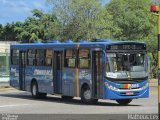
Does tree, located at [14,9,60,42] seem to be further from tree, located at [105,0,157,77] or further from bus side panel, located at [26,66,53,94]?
bus side panel, located at [26,66,53,94]

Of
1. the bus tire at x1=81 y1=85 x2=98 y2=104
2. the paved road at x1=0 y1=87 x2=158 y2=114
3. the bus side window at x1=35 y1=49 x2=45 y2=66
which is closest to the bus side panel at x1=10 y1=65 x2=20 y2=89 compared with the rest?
the bus side window at x1=35 y1=49 x2=45 y2=66

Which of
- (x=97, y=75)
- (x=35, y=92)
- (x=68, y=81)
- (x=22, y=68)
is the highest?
(x=22, y=68)

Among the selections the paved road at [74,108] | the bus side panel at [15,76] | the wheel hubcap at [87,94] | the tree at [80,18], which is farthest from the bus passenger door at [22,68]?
the tree at [80,18]

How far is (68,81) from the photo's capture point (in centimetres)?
2597

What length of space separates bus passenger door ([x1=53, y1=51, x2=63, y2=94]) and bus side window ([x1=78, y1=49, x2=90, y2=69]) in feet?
6.27

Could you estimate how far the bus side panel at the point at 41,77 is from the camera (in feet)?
90.7

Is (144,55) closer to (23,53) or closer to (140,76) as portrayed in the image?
(140,76)

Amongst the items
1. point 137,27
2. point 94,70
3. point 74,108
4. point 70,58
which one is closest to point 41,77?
point 70,58

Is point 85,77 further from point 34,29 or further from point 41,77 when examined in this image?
point 34,29

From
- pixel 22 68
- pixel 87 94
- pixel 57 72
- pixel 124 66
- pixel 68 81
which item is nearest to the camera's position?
pixel 124 66

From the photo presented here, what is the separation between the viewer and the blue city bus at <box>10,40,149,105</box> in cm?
2331

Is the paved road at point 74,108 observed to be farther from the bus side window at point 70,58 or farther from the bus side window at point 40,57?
the bus side window at point 40,57

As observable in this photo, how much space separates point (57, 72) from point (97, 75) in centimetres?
372

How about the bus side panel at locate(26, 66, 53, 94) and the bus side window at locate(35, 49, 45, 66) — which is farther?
the bus side window at locate(35, 49, 45, 66)
